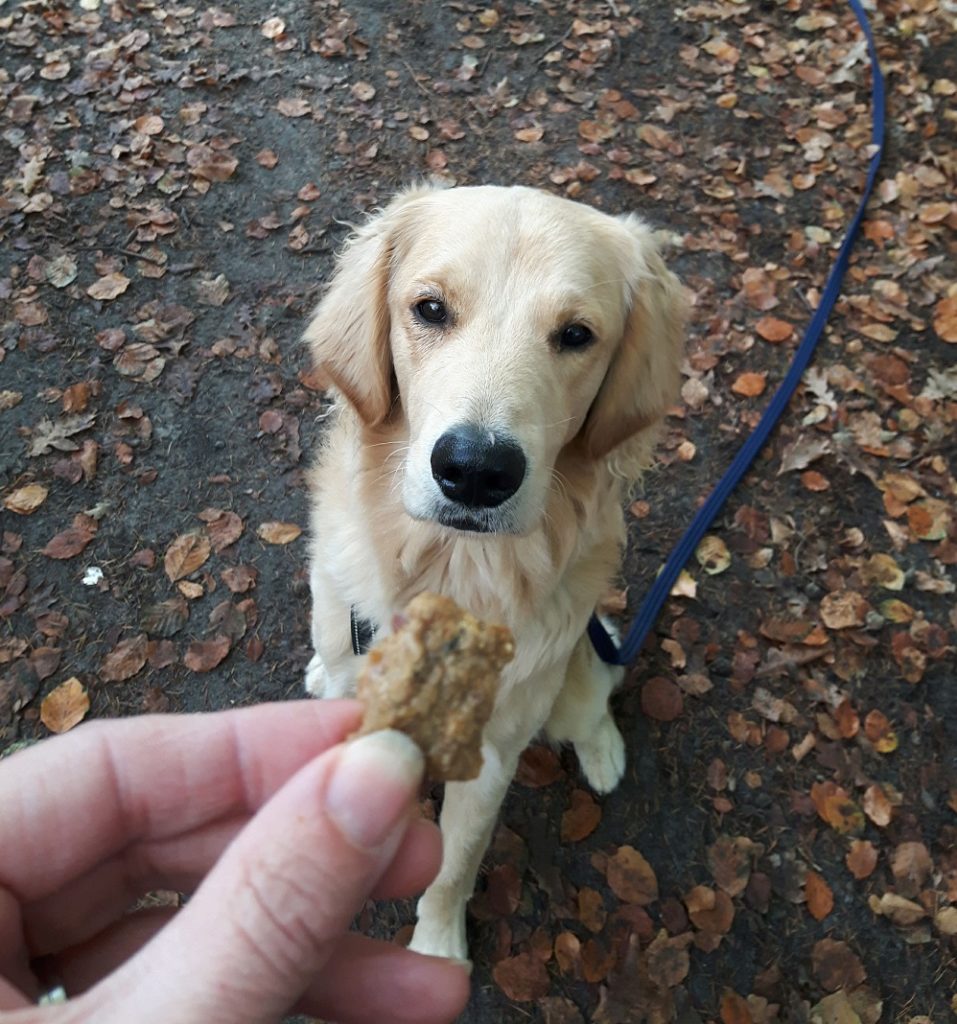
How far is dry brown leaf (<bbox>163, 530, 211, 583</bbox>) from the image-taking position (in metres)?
3.43

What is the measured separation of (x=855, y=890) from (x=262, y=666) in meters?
2.55

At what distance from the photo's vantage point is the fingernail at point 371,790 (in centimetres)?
108

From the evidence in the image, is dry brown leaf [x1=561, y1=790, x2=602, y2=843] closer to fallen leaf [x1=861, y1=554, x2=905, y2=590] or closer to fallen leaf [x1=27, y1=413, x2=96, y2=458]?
fallen leaf [x1=861, y1=554, x2=905, y2=590]

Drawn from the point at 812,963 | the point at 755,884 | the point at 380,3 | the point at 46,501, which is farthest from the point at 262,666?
the point at 380,3

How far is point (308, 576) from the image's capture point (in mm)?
3500

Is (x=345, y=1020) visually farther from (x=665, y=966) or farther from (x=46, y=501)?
(x=46, y=501)

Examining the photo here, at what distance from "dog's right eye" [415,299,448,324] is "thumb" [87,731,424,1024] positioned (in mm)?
1378

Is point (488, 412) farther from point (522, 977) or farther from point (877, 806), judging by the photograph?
point (877, 806)

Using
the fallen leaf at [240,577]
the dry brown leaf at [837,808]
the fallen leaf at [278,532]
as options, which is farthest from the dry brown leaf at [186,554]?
the dry brown leaf at [837,808]

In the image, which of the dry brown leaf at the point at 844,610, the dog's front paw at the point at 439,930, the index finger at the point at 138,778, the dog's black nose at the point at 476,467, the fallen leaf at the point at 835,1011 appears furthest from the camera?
the dry brown leaf at the point at 844,610

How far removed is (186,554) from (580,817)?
205cm

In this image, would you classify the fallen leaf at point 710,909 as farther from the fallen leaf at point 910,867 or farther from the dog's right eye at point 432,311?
the dog's right eye at point 432,311

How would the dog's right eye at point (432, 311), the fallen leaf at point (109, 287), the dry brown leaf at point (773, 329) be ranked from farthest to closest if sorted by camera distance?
the dry brown leaf at point (773, 329) → the fallen leaf at point (109, 287) → the dog's right eye at point (432, 311)

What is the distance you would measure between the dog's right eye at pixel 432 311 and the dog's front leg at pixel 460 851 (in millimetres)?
1268
